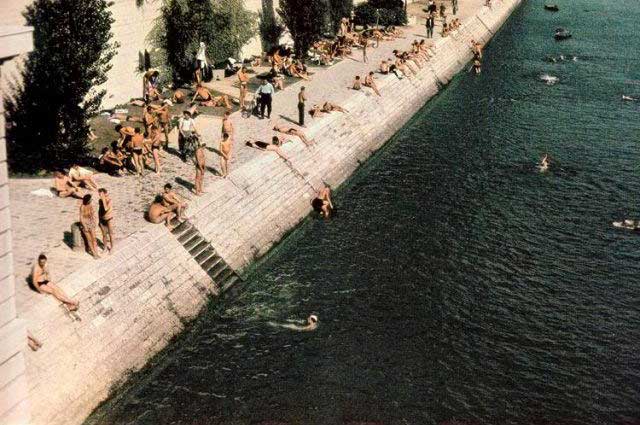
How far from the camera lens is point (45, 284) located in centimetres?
1670

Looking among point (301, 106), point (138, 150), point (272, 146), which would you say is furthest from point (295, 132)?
point (138, 150)

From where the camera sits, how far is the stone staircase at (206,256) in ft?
71.7

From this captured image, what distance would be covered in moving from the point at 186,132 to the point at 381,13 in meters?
40.6

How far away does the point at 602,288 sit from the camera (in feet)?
74.7

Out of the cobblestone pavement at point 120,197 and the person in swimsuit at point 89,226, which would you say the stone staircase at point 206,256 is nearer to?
the cobblestone pavement at point 120,197

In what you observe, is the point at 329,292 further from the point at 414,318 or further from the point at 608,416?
the point at 608,416

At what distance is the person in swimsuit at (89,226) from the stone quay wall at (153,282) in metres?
0.57

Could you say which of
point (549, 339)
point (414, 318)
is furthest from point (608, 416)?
point (414, 318)

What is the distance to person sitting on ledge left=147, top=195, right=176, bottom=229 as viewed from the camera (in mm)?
21312

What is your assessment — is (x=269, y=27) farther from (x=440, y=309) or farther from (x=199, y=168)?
(x=440, y=309)

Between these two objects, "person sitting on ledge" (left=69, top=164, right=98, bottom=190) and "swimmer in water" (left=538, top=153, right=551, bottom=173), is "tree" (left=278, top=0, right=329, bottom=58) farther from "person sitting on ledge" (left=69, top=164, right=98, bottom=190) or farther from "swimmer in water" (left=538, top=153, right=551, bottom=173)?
"person sitting on ledge" (left=69, top=164, right=98, bottom=190)

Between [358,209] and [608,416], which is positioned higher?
[358,209]

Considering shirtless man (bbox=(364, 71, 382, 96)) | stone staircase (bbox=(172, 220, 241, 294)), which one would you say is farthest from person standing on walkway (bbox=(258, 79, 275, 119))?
stone staircase (bbox=(172, 220, 241, 294))

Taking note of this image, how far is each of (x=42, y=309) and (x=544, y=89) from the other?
45019 mm
